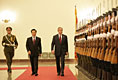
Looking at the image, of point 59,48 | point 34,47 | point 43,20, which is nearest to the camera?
point 59,48

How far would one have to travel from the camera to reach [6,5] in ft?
49.1

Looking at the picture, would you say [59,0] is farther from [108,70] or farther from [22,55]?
[108,70]

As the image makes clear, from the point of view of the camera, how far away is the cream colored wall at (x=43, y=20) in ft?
48.3

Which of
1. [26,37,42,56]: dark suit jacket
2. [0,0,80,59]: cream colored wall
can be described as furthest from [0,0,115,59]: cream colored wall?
[26,37,42,56]: dark suit jacket

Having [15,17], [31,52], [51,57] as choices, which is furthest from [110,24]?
[15,17]

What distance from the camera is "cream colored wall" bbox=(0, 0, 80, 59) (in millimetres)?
14719

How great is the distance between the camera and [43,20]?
584 inches

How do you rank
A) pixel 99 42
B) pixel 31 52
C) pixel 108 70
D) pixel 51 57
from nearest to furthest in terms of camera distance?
pixel 108 70
pixel 99 42
pixel 31 52
pixel 51 57

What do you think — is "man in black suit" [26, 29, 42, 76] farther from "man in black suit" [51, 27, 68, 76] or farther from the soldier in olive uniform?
the soldier in olive uniform

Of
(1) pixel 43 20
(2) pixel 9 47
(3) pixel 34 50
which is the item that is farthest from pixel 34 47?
(1) pixel 43 20

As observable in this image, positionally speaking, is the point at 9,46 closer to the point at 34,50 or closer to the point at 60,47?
the point at 34,50

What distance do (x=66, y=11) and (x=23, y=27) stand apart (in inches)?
126

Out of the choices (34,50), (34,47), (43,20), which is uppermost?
(43,20)

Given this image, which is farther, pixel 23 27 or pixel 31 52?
pixel 23 27
